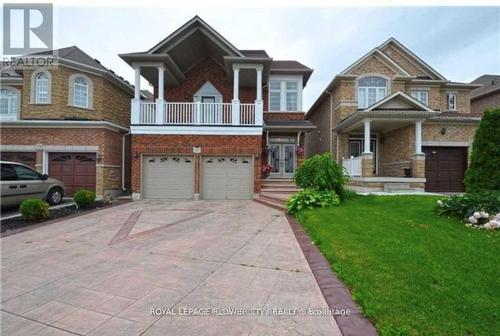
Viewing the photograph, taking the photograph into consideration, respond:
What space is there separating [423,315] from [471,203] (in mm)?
5446

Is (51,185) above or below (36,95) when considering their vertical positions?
below

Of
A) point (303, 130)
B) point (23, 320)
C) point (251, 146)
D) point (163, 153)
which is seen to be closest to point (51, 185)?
point (163, 153)

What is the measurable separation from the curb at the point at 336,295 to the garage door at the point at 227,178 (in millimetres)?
7039

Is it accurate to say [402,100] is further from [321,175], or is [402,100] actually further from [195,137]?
[195,137]

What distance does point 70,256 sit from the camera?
184 inches

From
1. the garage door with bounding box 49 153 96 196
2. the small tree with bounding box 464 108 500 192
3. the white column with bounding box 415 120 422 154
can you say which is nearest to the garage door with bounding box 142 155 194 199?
the garage door with bounding box 49 153 96 196

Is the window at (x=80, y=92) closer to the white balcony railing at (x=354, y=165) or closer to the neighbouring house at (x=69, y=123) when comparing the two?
the neighbouring house at (x=69, y=123)

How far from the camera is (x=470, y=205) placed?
6.54 metres

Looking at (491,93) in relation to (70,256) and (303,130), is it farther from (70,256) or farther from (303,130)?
(70,256)

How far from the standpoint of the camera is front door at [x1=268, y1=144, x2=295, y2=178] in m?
14.9

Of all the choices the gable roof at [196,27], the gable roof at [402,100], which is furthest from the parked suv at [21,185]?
the gable roof at [402,100]

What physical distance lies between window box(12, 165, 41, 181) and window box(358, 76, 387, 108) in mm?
15568

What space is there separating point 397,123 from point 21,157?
17.9m

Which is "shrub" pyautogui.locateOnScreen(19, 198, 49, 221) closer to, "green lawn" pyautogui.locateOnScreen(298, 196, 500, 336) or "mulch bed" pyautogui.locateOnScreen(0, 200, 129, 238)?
"mulch bed" pyautogui.locateOnScreen(0, 200, 129, 238)
